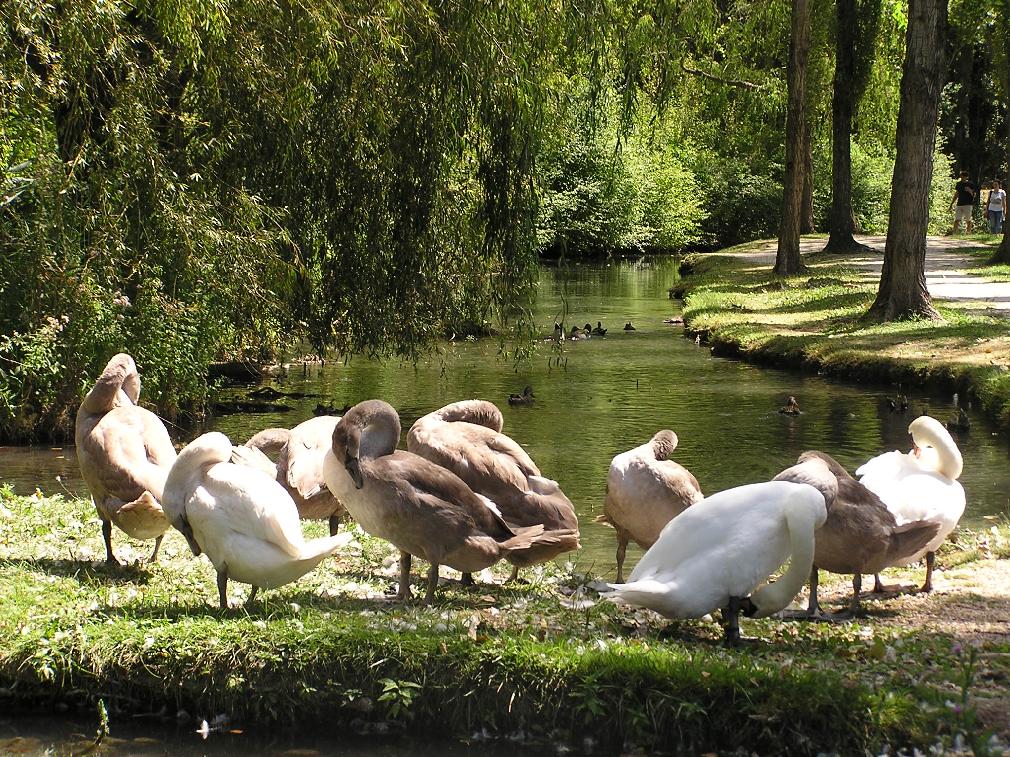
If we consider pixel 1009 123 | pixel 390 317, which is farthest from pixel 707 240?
pixel 390 317

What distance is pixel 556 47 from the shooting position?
11742 millimetres

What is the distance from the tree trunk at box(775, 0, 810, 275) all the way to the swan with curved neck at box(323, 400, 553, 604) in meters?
23.2

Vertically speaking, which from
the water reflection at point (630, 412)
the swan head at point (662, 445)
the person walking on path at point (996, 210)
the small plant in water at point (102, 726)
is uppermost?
the person walking on path at point (996, 210)

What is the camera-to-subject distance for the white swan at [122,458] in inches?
273

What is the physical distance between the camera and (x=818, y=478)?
6574 mm

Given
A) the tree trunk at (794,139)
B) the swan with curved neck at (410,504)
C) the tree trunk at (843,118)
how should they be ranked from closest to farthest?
the swan with curved neck at (410,504) → the tree trunk at (794,139) → the tree trunk at (843,118)

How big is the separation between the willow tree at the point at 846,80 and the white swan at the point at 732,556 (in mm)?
28173

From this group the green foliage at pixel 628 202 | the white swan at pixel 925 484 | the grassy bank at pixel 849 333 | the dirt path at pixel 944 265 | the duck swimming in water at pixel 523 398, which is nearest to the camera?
the white swan at pixel 925 484

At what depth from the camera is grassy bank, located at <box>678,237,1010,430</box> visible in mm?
16047

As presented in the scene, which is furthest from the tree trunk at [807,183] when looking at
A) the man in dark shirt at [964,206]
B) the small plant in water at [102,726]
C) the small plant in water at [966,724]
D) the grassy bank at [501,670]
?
the small plant in water at [102,726]

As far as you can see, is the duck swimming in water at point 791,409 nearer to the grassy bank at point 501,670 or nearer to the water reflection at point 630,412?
the water reflection at point 630,412

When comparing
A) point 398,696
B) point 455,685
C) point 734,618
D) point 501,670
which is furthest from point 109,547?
point 734,618

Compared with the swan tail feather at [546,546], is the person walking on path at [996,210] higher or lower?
higher

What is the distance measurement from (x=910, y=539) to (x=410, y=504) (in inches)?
108
